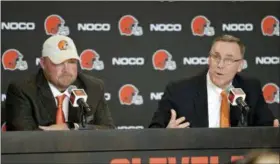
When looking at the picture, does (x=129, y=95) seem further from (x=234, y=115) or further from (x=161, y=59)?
(x=234, y=115)

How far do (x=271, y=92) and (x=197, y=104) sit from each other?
2.21 metres

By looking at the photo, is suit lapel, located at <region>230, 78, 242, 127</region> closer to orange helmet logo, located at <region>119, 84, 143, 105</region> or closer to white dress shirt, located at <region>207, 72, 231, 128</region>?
white dress shirt, located at <region>207, 72, 231, 128</region>

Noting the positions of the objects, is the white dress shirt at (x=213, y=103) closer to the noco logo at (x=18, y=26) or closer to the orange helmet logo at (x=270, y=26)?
the orange helmet logo at (x=270, y=26)

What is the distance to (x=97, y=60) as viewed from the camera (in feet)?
20.2

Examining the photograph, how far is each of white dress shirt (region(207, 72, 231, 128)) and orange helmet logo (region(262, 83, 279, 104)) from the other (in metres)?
2.01

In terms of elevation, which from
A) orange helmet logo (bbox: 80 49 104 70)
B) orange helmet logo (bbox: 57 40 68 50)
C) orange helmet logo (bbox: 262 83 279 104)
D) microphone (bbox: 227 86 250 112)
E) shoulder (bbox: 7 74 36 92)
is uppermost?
orange helmet logo (bbox: 57 40 68 50)

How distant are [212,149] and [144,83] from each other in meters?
2.86

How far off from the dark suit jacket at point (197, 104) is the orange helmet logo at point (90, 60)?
182cm

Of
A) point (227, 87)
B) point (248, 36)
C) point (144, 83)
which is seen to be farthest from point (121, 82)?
point (227, 87)

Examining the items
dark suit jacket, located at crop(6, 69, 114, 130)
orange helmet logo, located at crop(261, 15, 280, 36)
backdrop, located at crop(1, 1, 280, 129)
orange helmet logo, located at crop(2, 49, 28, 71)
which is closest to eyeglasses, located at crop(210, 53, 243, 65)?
dark suit jacket, located at crop(6, 69, 114, 130)

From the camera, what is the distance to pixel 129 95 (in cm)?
620

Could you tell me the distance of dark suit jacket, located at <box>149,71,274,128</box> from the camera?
4.25m

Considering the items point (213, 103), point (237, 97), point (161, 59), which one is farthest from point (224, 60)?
point (161, 59)

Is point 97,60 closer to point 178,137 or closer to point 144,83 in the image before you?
point 144,83
